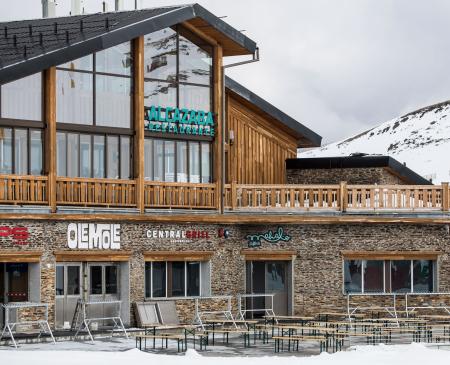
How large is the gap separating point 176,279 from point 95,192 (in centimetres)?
373

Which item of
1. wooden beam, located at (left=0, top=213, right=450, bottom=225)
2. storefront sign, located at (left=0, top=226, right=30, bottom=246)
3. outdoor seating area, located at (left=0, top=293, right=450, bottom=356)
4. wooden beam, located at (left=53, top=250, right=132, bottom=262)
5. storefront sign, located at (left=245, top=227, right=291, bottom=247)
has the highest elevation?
wooden beam, located at (left=0, top=213, right=450, bottom=225)

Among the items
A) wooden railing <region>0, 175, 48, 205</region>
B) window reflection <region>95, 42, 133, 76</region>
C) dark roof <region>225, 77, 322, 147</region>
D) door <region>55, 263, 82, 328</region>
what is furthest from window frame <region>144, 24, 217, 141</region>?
door <region>55, 263, 82, 328</region>

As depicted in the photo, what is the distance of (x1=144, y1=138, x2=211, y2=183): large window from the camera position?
36.3 meters

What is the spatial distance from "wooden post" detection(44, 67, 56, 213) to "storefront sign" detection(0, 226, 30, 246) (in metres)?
1.09

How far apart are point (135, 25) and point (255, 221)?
22.3 feet

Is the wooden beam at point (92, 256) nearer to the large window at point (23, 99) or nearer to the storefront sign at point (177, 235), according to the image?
the storefront sign at point (177, 235)

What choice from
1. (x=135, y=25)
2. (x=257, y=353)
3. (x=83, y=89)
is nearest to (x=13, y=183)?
(x=83, y=89)

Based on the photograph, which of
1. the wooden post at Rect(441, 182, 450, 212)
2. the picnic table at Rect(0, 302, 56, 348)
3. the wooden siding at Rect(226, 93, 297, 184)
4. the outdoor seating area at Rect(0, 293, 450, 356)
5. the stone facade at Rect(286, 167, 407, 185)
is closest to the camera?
the outdoor seating area at Rect(0, 293, 450, 356)

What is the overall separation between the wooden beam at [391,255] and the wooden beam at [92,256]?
714cm

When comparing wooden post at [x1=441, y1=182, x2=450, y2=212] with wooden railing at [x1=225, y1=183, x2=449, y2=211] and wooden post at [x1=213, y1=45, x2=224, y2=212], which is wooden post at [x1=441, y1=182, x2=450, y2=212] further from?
wooden post at [x1=213, y1=45, x2=224, y2=212]

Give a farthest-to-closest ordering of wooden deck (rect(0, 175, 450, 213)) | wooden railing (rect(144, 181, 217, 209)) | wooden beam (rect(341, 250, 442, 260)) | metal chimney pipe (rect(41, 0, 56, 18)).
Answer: metal chimney pipe (rect(41, 0, 56, 18)) < wooden beam (rect(341, 250, 442, 260)) < wooden railing (rect(144, 181, 217, 209)) < wooden deck (rect(0, 175, 450, 213))

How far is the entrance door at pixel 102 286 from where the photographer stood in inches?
1348

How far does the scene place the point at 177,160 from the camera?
121 feet

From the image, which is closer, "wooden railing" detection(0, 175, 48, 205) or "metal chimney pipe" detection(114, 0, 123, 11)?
"wooden railing" detection(0, 175, 48, 205)
